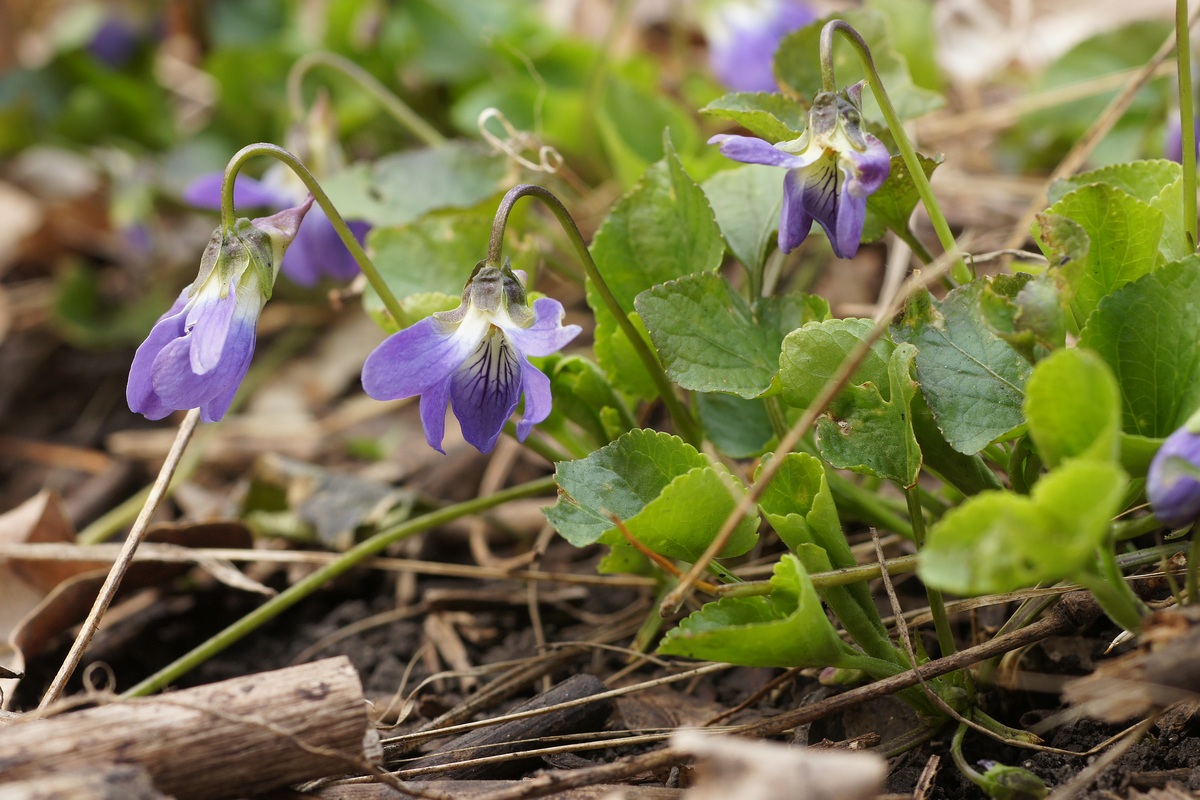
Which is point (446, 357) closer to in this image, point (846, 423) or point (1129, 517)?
point (846, 423)

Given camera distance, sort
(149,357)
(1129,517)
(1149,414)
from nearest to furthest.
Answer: (1149,414) < (149,357) < (1129,517)

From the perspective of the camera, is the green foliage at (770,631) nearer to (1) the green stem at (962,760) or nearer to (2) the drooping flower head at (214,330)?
(1) the green stem at (962,760)

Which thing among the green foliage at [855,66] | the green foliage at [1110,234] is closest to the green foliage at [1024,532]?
the green foliage at [1110,234]

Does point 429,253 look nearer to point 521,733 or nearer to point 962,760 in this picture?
point 521,733

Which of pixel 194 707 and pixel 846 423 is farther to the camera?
pixel 846 423

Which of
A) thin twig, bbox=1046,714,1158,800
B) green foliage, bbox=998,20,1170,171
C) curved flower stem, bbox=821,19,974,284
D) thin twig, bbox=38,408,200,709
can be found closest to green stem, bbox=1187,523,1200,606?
thin twig, bbox=1046,714,1158,800

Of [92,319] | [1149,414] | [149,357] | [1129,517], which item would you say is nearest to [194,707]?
[149,357]

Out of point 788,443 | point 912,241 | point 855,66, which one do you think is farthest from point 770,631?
point 855,66
